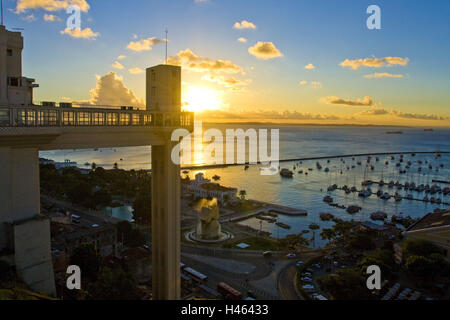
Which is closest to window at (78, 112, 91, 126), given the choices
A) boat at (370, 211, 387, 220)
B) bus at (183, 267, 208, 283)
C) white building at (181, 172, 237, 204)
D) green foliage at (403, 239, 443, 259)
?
bus at (183, 267, 208, 283)

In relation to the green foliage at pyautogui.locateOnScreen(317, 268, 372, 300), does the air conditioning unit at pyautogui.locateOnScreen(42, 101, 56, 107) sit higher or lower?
higher

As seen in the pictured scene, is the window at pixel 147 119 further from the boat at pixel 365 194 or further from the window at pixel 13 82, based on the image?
the boat at pixel 365 194

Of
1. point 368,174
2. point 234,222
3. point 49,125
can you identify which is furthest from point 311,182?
point 49,125

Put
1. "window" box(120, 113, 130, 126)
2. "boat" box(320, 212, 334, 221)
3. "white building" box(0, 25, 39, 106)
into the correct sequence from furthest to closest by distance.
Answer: "boat" box(320, 212, 334, 221) → "window" box(120, 113, 130, 126) → "white building" box(0, 25, 39, 106)

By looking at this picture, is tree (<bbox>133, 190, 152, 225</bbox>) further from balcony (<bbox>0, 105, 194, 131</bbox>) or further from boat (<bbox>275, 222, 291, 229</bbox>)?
balcony (<bbox>0, 105, 194, 131</bbox>)

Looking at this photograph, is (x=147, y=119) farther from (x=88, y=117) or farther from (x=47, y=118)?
(x=47, y=118)
